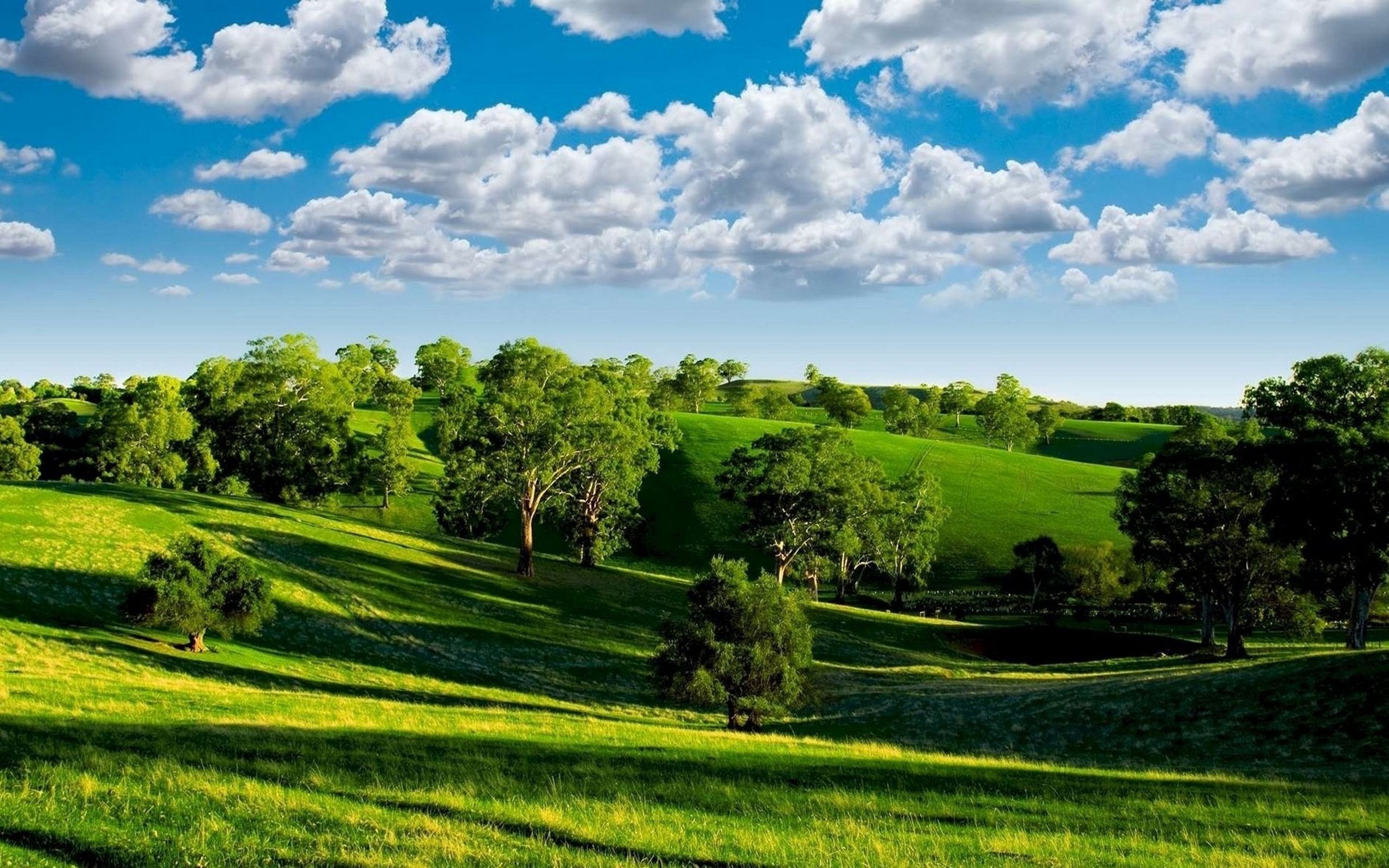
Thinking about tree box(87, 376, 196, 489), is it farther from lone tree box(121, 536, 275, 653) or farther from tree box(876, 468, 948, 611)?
tree box(876, 468, 948, 611)

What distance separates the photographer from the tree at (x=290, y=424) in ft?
297

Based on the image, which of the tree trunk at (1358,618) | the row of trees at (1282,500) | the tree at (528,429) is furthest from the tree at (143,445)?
the tree trunk at (1358,618)

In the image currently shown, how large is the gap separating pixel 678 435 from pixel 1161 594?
2133 inches

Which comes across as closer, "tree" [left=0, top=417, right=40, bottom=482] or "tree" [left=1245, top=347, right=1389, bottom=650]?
"tree" [left=1245, top=347, right=1389, bottom=650]

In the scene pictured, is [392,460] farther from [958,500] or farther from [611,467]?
[958,500]

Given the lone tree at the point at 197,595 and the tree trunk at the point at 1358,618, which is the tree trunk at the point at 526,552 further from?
the tree trunk at the point at 1358,618

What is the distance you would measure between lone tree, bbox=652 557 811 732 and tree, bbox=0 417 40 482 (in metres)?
108

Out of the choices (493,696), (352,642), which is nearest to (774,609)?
(493,696)

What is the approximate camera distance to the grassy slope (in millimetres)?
118125

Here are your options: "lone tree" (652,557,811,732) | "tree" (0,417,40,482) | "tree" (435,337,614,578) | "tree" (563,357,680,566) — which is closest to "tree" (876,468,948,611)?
"tree" (563,357,680,566)

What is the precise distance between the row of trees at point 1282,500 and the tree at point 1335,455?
0.20ft

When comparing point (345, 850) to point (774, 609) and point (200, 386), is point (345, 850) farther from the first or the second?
point (200, 386)

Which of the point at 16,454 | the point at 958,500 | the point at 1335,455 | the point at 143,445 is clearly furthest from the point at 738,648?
the point at 16,454

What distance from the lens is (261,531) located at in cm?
6406
